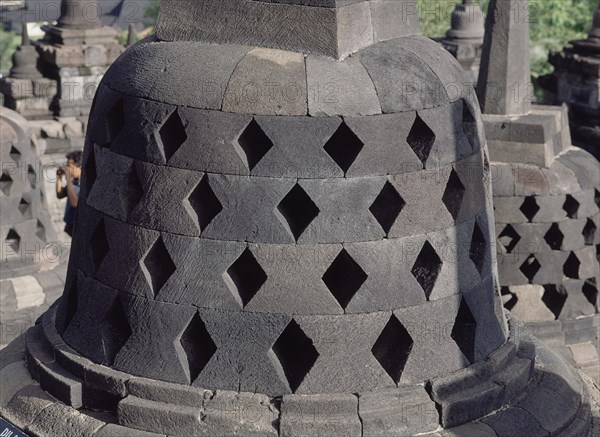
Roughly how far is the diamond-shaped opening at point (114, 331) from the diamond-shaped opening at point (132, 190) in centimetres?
54

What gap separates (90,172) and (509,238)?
457cm

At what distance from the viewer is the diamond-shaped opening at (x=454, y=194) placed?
666cm

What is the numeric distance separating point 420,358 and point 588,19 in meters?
24.7

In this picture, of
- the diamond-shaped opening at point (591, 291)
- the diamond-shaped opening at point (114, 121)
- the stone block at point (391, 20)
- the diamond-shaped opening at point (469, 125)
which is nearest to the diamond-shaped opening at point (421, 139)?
the diamond-shaped opening at point (469, 125)

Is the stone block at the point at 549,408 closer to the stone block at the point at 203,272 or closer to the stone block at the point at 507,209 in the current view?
the stone block at the point at 203,272

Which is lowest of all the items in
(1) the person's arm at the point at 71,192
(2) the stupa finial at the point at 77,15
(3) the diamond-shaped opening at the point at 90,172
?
(1) the person's arm at the point at 71,192

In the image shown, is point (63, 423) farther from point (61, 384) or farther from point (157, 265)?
point (157, 265)

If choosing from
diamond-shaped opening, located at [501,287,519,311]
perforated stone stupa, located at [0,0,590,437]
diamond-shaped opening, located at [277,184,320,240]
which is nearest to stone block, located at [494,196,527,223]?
diamond-shaped opening, located at [501,287,519,311]

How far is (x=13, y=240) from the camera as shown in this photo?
36.1ft

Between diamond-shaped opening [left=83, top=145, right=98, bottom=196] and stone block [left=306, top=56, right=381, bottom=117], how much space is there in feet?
4.78

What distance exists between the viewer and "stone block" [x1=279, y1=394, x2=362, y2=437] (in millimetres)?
6195

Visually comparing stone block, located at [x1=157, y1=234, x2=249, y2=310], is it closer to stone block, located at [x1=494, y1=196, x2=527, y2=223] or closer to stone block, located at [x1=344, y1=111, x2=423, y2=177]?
stone block, located at [x1=344, y1=111, x2=423, y2=177]

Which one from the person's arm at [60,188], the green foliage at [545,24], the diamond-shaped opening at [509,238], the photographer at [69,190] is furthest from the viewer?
the green foliage at [545,24]

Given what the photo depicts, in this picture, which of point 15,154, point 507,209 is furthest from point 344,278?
point 15,154
